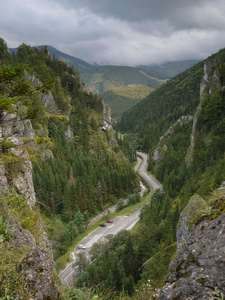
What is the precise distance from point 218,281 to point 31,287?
3.79m

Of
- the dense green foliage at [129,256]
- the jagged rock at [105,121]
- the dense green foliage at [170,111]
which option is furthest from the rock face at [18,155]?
the dense green foliage at [170,111]

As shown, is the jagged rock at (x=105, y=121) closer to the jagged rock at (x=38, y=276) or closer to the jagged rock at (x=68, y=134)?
the jagged rock at (x=68, y=134)

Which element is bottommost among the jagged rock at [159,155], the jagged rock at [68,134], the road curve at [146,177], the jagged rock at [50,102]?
the road curve at [146,177]

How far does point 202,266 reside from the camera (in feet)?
11.2

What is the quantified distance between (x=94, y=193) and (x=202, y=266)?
67.7 m

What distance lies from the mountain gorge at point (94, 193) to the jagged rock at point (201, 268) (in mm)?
21

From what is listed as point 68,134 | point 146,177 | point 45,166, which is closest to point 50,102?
point 68,134

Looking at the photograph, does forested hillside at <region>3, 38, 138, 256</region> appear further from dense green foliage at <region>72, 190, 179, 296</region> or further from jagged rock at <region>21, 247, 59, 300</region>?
jagged rock at <region>21, 247, 59, 300</region>

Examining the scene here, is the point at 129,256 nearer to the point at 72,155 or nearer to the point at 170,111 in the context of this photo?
the point at 72,155

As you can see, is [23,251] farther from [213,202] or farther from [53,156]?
[53,156]

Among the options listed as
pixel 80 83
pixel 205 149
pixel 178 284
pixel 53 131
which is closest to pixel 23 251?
pixel 178 284

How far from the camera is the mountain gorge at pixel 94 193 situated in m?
4.02

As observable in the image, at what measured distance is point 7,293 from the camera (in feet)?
11.4

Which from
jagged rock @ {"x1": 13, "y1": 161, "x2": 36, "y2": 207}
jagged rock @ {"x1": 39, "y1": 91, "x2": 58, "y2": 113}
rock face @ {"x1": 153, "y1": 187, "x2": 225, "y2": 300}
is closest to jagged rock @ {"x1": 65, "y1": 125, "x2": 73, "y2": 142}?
jagged rock @ {"x1": 39, "y1": 91, "x2": 58, "y2": 113}
